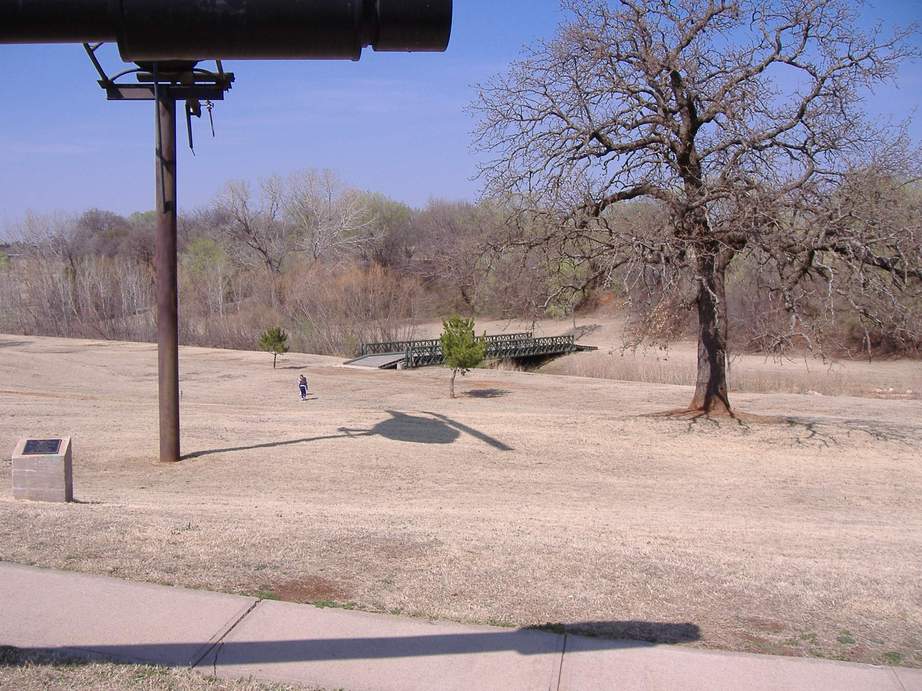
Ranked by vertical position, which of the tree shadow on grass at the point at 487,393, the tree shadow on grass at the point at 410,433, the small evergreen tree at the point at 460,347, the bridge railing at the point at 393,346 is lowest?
the tree shadow on grass at the point at 487,393

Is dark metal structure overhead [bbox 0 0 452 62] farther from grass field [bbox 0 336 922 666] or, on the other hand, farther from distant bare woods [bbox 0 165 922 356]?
distant bare woods [bbox 0 165 922 356]

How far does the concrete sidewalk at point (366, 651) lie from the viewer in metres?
4.98

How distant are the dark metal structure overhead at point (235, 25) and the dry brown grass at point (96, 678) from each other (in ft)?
10.1

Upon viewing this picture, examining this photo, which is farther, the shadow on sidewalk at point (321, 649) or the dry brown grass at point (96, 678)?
the shadow on sidewalk at point (321, 649)

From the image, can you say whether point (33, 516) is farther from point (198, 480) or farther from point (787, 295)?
point (787, 295)

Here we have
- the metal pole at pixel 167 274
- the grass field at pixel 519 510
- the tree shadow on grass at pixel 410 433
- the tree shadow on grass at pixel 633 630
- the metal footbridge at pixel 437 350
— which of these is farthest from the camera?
the metal footbridge at pixel 437 350

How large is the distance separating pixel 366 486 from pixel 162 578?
24.1 feet

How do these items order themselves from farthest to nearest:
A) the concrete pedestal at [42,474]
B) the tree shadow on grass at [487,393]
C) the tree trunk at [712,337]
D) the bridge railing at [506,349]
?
the bridge railing at [506,349], the tree shadow on grass at [487,393], the tree trunk at [712,337], the concrete pedestal at [42,474]

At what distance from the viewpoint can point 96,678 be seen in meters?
4.78

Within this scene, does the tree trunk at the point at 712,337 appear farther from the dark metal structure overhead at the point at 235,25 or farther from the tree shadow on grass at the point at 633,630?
the dark metal structure overhead at the point at 235,25

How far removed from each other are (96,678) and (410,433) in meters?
14.7

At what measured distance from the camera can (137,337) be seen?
59.3m

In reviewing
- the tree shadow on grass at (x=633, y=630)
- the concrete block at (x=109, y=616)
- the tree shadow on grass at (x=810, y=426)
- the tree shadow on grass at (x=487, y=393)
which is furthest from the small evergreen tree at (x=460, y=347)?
the tree shadow on grass at (x=633, y=630)

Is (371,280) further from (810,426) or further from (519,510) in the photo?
(519,510)
